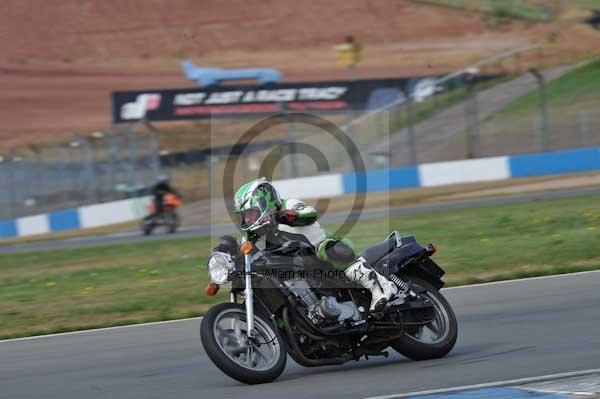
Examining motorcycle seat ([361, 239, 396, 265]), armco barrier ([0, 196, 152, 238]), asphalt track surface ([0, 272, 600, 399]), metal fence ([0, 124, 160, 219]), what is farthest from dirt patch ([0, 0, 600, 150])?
motorcycle seat ([361, 239, 396, 265])

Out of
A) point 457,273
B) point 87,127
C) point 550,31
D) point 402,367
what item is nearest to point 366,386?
point 402,367

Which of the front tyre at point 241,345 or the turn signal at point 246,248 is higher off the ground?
the turn signal at point 246,248

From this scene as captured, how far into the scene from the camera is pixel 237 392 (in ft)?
20.9

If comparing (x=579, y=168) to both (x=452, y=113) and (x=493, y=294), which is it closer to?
(x=452, y=113)

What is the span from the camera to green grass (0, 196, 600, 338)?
1151cm

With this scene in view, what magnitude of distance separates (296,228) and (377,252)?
74 cm

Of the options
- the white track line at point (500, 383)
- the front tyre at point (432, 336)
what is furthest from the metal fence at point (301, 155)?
the white track line at point (500, 383)

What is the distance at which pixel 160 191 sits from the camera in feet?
75.3

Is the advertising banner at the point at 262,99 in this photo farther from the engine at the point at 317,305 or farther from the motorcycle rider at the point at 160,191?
the engine at the point at 317,305

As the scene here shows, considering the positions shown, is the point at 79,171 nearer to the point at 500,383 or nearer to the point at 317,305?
the point at 317,305

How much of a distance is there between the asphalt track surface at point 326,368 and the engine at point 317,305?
1.30 feet

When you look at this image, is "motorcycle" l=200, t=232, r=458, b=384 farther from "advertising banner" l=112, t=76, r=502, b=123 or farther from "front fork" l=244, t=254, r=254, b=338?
"advertising banner" l=112, t=76, r=502, b=123

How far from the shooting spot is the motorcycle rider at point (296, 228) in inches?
264

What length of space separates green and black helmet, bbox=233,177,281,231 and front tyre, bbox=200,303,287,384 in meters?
0.57
